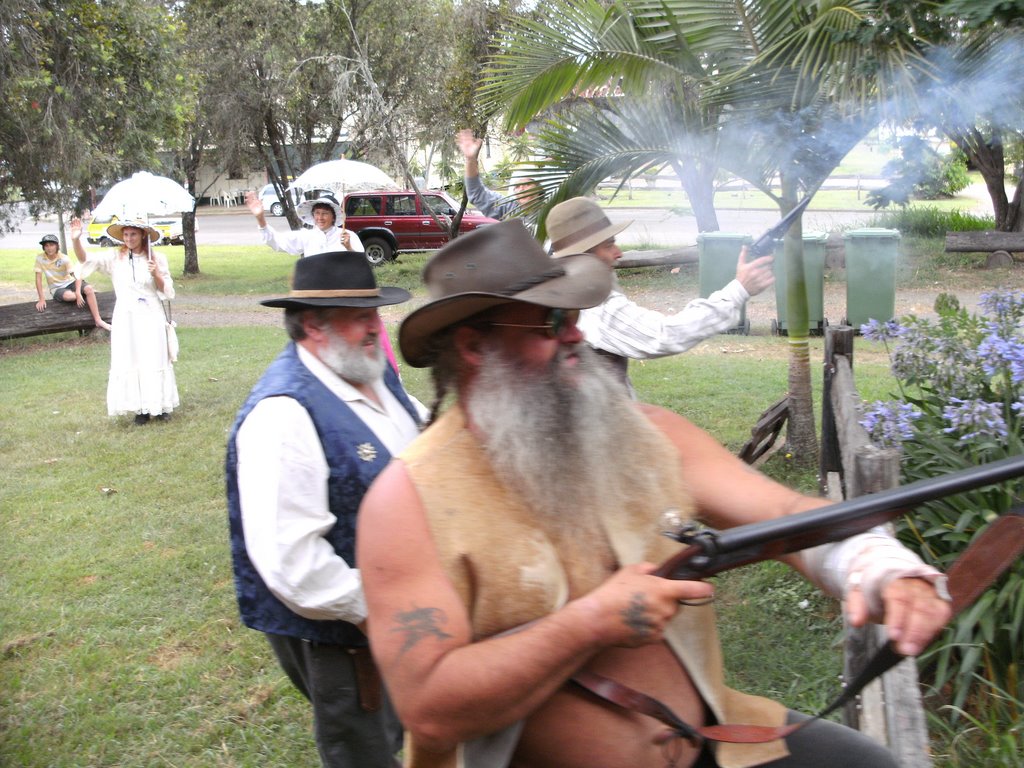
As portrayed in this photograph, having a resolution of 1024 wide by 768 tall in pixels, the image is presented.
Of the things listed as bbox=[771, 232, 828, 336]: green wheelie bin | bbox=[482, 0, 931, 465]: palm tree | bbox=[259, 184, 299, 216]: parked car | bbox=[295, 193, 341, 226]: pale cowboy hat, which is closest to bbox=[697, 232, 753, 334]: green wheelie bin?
bbox=[771, 232, 828, 336]: green wheelie bin

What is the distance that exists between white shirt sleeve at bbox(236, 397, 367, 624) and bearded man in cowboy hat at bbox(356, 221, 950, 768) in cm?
79

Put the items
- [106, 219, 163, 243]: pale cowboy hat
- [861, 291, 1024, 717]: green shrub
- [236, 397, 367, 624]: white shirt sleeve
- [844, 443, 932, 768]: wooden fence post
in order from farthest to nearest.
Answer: [106, 219, 163, 243]: pale cowboy hat, [861, 291, 1024, 717]: green shrub, [236, 397, 367, 624]: white shirt sleeve, [844, 443, 932, 768]: wooden fence post

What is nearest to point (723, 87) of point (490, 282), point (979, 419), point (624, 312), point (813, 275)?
point (624, 312)

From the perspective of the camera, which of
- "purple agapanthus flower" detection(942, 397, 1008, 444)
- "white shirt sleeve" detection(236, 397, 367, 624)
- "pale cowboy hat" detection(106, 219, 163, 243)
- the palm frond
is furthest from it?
"pale cowboy hat" detection(106, 219, 163, 243)

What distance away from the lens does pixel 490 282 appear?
200 cm

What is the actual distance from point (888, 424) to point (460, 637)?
9.77 ft

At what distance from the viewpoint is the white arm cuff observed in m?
1.77

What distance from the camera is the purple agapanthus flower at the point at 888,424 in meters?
4.21

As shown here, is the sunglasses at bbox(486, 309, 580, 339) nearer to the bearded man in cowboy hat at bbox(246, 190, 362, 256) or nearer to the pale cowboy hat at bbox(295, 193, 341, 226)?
the bearded man in cowboy hat at bbox(246, 190, 362, 256)

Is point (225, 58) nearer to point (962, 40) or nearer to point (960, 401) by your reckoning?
point (962, 40)

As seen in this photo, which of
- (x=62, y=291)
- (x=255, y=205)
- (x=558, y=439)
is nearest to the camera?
(x=558, y=439)

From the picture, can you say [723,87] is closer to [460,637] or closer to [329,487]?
[329,487]

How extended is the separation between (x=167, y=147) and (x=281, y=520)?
1616cm

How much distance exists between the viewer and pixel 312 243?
30.0ft
